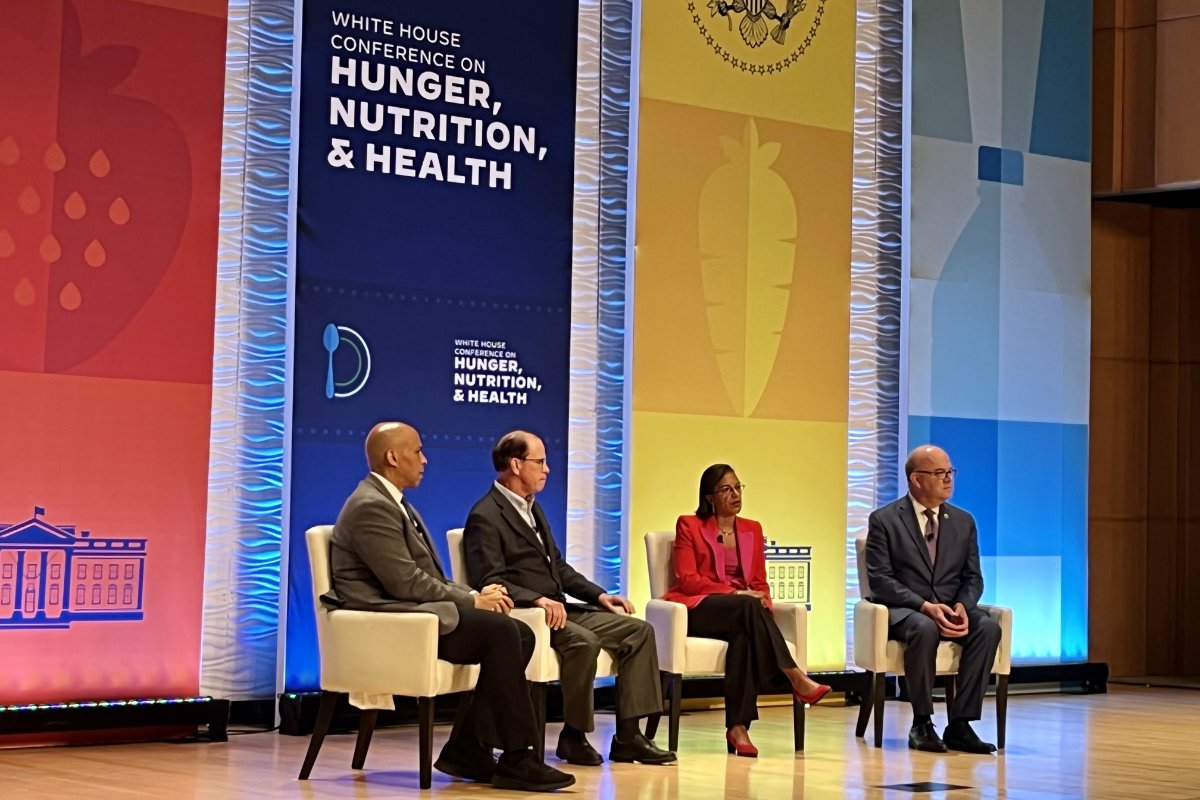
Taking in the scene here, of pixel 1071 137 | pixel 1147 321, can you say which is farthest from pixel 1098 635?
pixel 1071 137

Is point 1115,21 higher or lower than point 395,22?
higher

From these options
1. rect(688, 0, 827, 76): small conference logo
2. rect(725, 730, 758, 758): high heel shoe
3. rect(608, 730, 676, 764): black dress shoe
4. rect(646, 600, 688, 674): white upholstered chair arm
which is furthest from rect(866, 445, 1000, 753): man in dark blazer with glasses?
rect(688, 0, 827, 76): small conference logo

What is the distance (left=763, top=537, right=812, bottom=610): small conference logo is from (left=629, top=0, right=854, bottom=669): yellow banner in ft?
0.03

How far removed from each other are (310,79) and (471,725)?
2989 mm

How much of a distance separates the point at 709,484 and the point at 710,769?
1227 millimetres

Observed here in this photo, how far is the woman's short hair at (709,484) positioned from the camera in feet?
21.9

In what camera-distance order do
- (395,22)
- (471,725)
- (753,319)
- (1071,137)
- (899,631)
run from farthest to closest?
1. (1071,137)
2. (753,319)
3. (395,22)
4. (899,631)
5. (471,725)

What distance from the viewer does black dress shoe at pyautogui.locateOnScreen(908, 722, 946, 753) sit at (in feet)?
21.8

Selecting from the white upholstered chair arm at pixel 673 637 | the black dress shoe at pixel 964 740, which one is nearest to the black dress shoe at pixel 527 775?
the white upholstered chair arm at pixel 673 637

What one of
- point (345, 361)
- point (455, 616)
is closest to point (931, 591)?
point (455, 616)

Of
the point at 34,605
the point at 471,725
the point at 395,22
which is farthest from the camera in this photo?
the point at 395,22

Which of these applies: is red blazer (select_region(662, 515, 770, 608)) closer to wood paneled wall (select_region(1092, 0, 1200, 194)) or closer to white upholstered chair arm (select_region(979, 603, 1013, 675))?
white upholstered chair arm (select_region(979, 603, 1013, 675))

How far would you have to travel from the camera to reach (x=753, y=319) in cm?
852

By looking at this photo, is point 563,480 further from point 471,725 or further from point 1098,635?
point 1098,635
